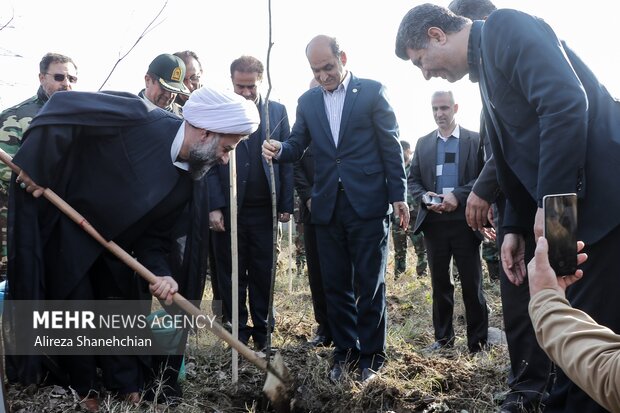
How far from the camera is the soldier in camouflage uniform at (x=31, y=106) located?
4.94m

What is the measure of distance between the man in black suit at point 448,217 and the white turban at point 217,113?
1.99m

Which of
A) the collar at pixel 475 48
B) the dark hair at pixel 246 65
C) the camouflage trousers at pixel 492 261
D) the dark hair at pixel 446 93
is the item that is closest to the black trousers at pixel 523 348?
the collar at pixel 475 48

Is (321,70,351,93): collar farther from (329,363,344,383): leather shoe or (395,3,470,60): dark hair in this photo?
(329,363,344,383): leather shoe

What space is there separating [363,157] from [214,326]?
61.0 inches

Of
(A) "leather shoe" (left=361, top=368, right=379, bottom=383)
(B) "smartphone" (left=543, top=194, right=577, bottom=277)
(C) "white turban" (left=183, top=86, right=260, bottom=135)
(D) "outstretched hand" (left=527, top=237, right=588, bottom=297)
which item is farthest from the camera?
(A) "leather shoe" (left=361, top=368, right=379, bottom=383)

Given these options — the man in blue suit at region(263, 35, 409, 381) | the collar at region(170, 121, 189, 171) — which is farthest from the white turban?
the man in blue suit at region(263, 35, 409, 381)

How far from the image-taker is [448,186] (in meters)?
5.26

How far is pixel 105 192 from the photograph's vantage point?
3.62 meters

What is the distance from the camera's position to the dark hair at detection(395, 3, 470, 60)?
274cm

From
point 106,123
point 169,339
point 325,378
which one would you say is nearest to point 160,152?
→ point 106,123

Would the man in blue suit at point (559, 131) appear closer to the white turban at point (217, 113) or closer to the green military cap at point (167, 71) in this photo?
the white turban at point (217, 113)

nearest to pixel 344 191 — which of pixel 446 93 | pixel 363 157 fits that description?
pixel 363 157

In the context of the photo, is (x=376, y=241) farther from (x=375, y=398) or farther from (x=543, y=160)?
(x=543, y=160)

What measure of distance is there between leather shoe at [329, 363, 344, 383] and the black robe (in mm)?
1061
